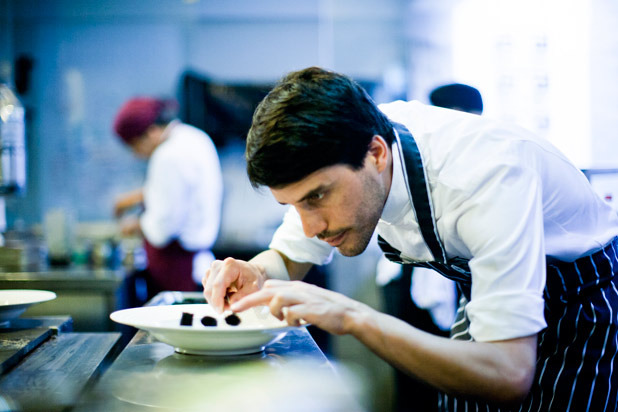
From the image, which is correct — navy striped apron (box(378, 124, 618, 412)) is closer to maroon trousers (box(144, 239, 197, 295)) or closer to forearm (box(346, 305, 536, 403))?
forearm (box(346, 305, 536, 403))

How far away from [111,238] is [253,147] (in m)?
2.96

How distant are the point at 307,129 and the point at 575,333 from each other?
2.45 feet

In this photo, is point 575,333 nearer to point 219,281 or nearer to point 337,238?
point 337,238

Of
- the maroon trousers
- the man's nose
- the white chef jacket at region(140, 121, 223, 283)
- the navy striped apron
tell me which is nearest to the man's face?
the man's nose

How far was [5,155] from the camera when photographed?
3369mm

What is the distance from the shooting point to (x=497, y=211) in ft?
3.45

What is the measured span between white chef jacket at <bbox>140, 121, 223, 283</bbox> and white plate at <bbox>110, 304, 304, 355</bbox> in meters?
2.06

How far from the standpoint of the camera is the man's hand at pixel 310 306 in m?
1.04

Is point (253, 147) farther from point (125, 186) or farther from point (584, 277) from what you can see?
point (125, 186)

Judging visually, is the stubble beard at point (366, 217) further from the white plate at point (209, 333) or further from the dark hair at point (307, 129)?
the white plate at point (209, 333)

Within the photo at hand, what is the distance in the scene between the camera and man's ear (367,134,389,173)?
1292 mm

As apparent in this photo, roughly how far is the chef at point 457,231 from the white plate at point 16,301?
1.40 ft

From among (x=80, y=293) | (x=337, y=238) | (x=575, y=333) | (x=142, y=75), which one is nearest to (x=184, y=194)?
(x=80, y=293)

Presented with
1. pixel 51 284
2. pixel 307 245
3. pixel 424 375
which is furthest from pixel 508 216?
pixel 51 284
